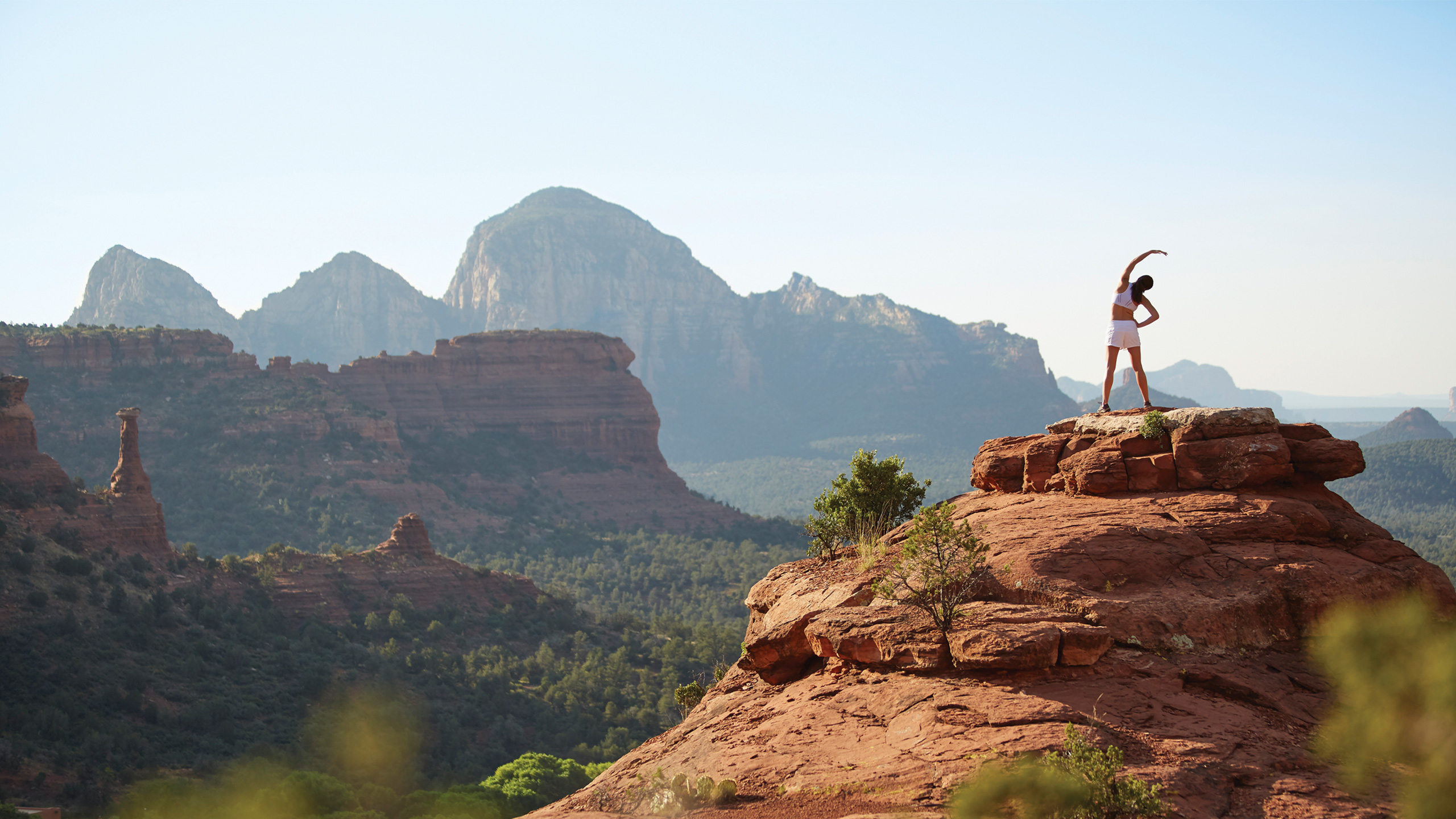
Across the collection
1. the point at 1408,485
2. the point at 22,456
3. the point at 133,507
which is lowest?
the point at 1408,485

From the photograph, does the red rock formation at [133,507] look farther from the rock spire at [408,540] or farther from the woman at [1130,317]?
the woman at [1130,317]

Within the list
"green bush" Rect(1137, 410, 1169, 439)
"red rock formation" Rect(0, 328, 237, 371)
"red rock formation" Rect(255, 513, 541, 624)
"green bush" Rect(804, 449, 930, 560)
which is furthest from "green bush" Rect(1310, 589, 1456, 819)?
"red rock formation" Rect(0, 328, 237, 371)

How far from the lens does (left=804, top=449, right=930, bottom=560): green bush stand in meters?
20.9

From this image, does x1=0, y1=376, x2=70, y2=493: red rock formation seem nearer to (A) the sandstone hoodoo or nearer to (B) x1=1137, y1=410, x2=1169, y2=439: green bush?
(A) the sandstone hoodoo

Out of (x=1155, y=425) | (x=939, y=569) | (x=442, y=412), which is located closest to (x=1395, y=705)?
(x=939, y=569)

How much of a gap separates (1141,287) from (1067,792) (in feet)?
33.3

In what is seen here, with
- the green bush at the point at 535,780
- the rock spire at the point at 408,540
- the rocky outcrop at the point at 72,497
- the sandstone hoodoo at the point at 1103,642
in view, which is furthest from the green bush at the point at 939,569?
the rock spire at the point at 408,540

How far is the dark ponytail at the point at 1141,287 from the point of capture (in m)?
17.6

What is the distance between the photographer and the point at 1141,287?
17.7 metres

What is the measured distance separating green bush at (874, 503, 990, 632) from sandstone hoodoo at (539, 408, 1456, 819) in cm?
24

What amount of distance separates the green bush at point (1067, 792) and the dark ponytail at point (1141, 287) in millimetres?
9287

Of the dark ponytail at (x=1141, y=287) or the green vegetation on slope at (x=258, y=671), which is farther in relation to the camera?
the green vegetation on slope at (x=258, y=671)

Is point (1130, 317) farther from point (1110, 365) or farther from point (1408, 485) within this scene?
point (1408, 485)

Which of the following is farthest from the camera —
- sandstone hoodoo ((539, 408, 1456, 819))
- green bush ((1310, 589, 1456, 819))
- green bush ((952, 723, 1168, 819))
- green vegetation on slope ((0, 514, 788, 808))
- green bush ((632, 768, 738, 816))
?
green vegetation on slope ((0, 514, 788, 808))
